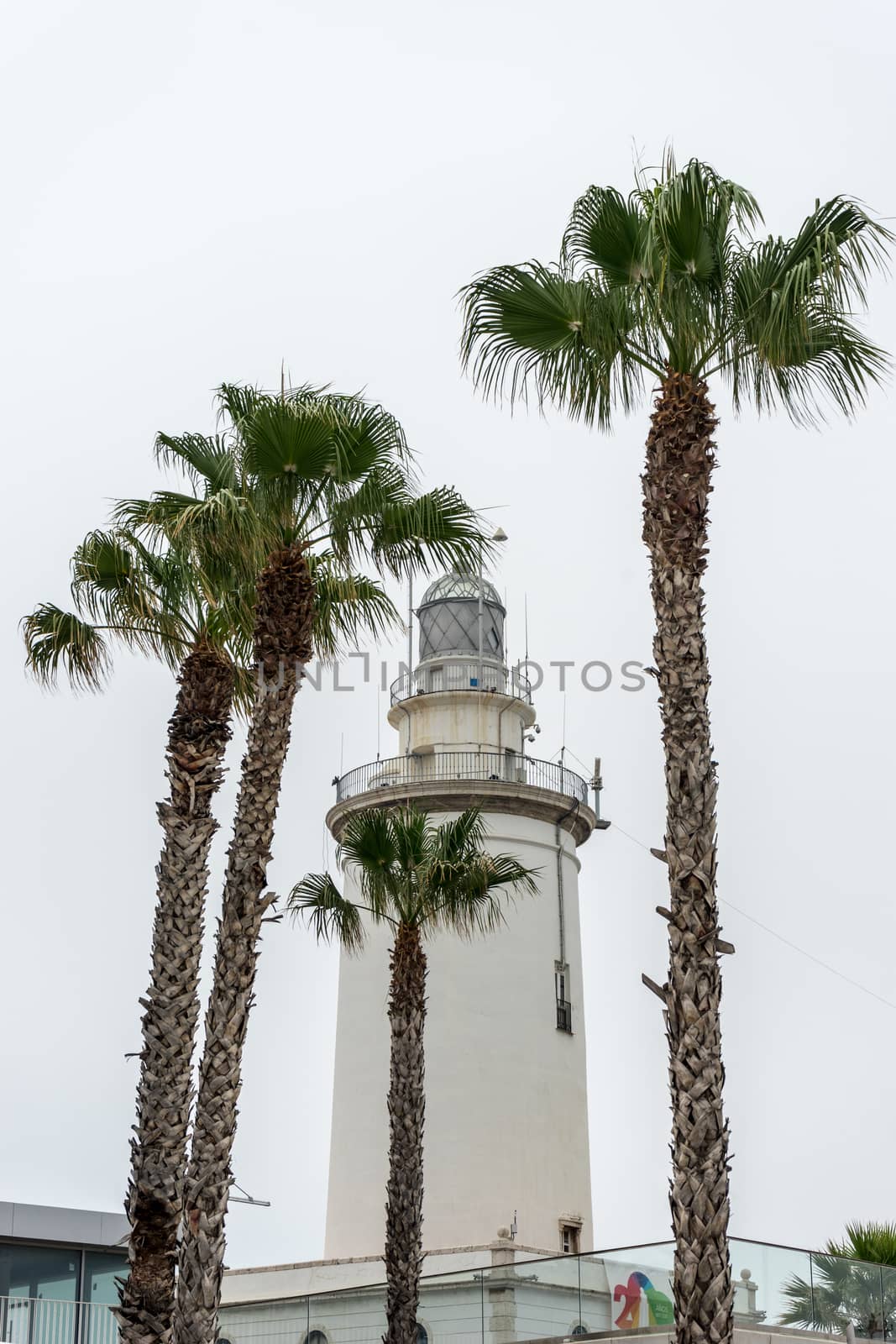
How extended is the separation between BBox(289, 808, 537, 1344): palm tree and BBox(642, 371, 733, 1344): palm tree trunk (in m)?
8.27

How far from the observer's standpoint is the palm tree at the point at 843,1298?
1759 centimetres

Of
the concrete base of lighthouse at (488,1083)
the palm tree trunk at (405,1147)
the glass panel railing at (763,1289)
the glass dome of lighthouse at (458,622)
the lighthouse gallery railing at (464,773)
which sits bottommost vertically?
the glass panel railing at (763,1289)

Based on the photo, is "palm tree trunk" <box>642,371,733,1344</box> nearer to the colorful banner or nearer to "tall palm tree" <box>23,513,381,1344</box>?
"tall palm tree" <box>23,513,381,1344</box>

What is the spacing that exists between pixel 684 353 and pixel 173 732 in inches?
248

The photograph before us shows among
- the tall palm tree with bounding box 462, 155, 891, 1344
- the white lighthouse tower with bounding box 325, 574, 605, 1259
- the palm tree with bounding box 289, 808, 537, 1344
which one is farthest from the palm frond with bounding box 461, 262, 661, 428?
the white lighthouse tower with bounding box 325, 574, 605, 1259

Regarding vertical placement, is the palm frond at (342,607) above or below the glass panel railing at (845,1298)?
above

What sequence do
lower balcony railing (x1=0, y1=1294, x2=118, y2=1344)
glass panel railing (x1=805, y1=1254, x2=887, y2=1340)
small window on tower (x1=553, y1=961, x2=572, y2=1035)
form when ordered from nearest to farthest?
glass panel railing (x1=805, y1=1254, x2=887, y2=1340) < lower balcony railing (x1=0, y1=1294, x2=118, y2=1344) < small window on tower (x1=553, y1=961, x2=572, y2=1035)

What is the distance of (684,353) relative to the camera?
12.9m

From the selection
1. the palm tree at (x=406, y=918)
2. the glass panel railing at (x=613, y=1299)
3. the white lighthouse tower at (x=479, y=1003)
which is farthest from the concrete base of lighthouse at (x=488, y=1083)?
the palm tree at (x=406, y=918)

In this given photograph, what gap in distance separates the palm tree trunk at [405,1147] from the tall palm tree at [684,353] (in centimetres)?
844

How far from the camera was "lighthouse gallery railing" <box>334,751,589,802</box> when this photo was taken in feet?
98.4

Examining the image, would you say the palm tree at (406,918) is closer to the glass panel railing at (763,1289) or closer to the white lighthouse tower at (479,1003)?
the glass panel railing at (763,1289)

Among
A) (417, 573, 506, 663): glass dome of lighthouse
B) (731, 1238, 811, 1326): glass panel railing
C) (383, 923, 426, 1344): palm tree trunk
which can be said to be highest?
(417, 573, 506, 663): glass dome of lighthouse

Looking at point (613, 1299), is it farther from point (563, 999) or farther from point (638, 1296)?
point (563, 999)
